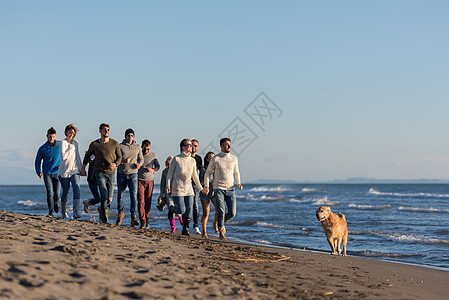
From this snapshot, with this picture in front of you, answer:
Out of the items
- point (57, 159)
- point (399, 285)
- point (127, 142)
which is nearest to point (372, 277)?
point (399, 285)

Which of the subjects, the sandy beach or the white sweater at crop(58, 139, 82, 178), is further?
the white sweater at crop(58, 139, 82, 178)

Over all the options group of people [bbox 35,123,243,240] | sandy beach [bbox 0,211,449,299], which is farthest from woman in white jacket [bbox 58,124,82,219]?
sandy beach [bbox 0,211,449,299]

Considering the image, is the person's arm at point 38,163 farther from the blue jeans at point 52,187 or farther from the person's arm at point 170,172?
the person's arm at point 170,172

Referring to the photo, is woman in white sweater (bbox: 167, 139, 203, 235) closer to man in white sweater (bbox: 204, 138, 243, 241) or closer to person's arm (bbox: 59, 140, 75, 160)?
man in white sweater (bbox: 204, 138, 243, 241)

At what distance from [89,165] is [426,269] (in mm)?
6098

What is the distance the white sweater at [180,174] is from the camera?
8203mm

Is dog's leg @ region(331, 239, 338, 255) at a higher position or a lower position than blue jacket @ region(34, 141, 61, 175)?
lower

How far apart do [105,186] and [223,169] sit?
224 centimetres

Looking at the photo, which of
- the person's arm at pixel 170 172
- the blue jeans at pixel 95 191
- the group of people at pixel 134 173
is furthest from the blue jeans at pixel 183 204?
the blue jeans at pixel 95 191

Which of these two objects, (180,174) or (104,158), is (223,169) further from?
(104,158)

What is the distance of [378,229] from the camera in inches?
524

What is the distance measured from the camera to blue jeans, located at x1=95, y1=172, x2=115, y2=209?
338 inches

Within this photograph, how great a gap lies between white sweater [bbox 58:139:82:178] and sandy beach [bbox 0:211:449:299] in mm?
1846

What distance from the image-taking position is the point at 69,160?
28.8ft
